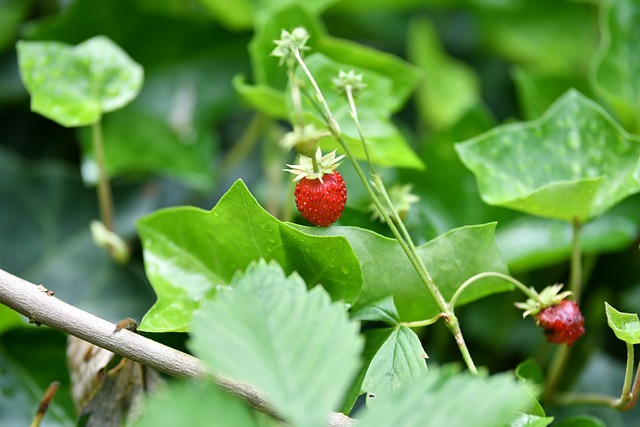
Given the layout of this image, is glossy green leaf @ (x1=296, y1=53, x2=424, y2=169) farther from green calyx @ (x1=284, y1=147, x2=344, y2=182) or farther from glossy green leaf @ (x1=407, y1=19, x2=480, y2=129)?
glossy green leaf @ (x1=407, y1=19, x2=480, y2=129)

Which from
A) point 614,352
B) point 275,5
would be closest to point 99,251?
point 275,5

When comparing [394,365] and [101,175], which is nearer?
[394,365]

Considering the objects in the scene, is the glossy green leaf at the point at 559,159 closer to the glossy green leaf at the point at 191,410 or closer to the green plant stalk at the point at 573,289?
the green plant stalk at the point at 573,289

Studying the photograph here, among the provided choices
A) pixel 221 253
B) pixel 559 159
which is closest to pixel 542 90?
pixel 559 159

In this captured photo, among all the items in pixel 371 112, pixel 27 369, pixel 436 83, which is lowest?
pixel 27 369

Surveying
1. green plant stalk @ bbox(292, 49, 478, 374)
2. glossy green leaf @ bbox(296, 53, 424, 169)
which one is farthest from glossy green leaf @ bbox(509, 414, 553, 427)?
glossy green leaf @ bbox(296, 53, 424, 169)

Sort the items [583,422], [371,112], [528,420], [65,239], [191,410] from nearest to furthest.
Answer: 1. [191,410]
2. [528,420]
3. [583,422]
4. [371,112]
5. [65,239]

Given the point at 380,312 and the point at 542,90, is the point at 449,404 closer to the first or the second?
the point at 380,312
